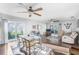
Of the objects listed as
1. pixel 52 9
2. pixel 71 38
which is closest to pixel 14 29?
pixel 52 9

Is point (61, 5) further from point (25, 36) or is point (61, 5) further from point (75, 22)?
point (25, 36)

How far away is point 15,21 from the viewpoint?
1.77 metres

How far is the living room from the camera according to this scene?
69.3 inches

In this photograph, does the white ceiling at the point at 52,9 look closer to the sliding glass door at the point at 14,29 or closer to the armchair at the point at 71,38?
the sliding glass door at the point at 14,29

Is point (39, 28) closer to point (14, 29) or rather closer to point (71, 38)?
point (14, 29)

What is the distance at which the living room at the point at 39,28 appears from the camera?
1.76 m

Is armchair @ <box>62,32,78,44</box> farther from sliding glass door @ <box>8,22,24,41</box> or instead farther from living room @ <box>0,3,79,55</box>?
sliding glass door @ <box>8,22,24,41</box>

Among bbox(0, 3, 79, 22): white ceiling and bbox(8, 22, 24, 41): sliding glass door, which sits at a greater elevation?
bbox(0, 3, 79, 22): white ceiling

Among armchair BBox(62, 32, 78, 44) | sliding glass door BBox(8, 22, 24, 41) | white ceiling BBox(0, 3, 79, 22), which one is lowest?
armchair BBox(62, 32, 78, 44)

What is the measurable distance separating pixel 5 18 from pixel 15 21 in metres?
0.16

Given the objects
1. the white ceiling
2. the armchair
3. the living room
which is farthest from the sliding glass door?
the armchair

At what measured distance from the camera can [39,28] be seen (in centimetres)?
182

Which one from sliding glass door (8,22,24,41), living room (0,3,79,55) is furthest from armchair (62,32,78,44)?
sliding glass door (8,22,24,41)

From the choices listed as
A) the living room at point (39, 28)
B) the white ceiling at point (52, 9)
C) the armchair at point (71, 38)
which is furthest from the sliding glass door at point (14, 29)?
the armchair at point (71, 38)
